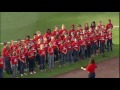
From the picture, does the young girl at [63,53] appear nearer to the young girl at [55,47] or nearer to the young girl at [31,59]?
the young girl at [55,47]

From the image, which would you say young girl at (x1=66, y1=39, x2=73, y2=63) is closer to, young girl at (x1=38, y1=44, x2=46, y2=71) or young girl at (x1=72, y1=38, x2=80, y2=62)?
young girl at (x1=72, y1=38, x2=80, y2=62)

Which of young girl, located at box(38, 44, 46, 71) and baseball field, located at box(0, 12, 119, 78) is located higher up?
baseball field, located at box(0, 12, 119, 78)

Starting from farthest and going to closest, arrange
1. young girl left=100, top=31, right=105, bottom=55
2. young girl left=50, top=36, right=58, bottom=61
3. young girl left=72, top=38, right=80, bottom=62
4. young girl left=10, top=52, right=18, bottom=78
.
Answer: young girl left=100, top=31, right=105, bottom=55, young girl left=72, top=38, right=80, bottom=62, young girl left=50, top=36, right=58, bottom=61, young girl left=10, top=52, right=18, bottom=78

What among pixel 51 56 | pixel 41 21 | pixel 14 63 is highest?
pixel 41 21

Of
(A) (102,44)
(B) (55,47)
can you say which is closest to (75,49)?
(B) (55,47)

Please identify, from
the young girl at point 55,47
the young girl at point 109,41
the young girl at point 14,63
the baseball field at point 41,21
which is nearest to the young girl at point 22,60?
the young girl at point 14,63

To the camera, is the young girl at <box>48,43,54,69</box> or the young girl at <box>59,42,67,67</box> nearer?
the young girl at <box>48,43,54,69</box>

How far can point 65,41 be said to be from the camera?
2161cm

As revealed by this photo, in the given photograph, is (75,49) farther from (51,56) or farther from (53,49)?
(51,56)

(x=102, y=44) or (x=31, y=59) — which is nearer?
(x=31, y=59)

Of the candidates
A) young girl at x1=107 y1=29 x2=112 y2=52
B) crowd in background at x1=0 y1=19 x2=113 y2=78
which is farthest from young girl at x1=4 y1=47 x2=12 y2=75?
young girl at x1=107 y1=29 x2=112 y2=52

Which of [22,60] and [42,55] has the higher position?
[42,55]

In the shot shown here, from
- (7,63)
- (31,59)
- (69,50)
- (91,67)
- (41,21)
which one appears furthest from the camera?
(41,21)

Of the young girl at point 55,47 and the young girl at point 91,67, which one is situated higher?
the young girl at point 55,47
